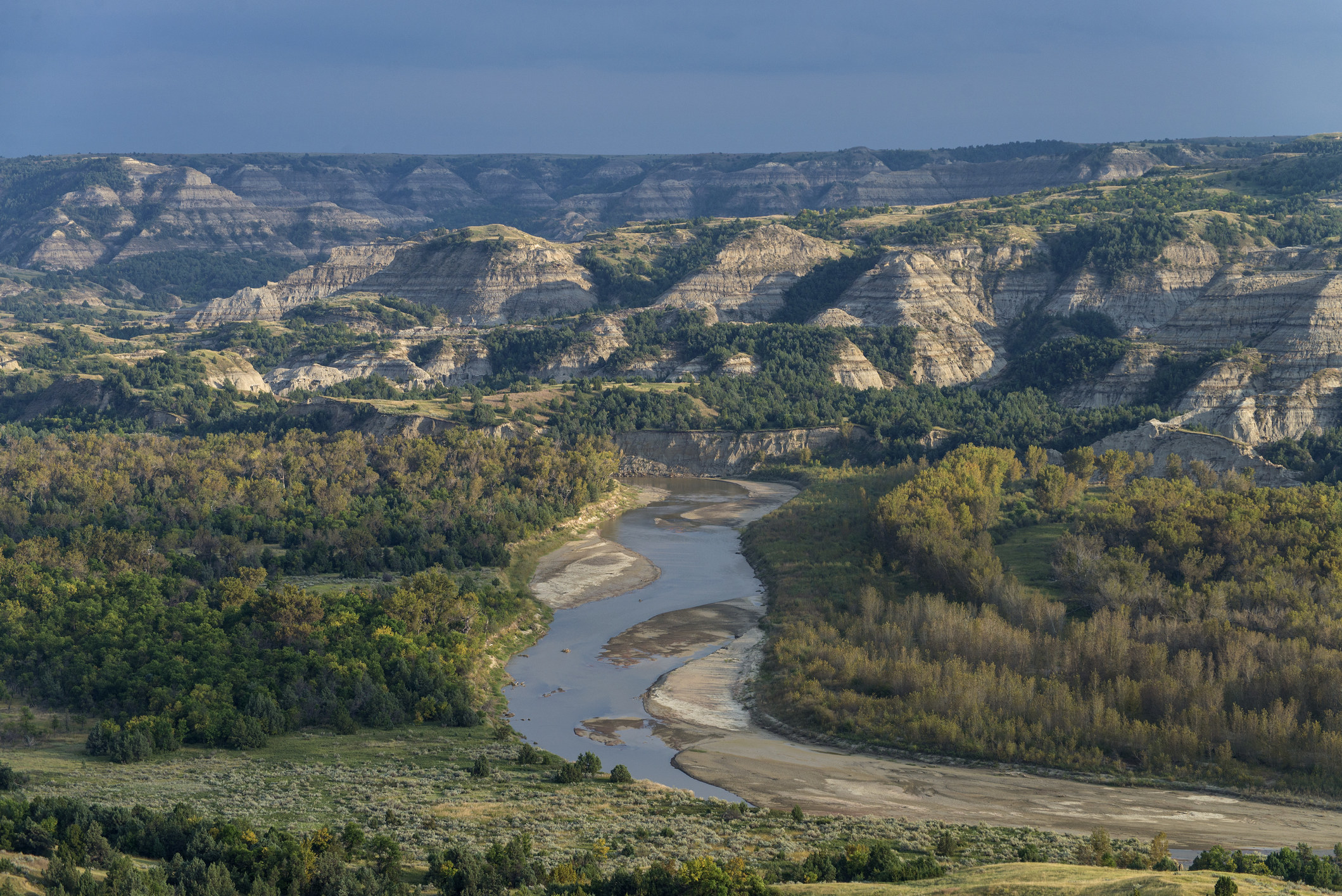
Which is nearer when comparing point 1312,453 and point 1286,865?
point 1286,865

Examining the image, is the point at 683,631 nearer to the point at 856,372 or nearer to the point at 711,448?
the point at 711,448

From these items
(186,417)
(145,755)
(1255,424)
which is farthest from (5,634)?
(1255,424)

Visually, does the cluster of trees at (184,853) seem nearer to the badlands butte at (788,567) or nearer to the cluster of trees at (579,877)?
the cluster of trees at (579,877)

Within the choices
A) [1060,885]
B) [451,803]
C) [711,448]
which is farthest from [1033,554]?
[711,448]

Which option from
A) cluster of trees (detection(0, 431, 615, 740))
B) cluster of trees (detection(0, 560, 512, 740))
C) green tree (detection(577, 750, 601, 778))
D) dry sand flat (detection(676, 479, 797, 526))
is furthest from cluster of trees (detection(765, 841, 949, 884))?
dry sand flat (detection(676, 479, 797, 526))

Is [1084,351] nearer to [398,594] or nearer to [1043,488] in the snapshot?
[1043,488]

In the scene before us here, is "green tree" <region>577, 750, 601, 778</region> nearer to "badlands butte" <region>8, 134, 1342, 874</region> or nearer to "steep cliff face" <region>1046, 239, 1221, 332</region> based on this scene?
"badlands butte" <region>8, 134, 1342, 874</region>
